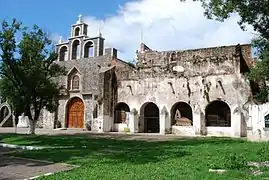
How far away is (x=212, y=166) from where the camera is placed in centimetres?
891

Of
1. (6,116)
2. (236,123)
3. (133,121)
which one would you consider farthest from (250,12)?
(6,116)

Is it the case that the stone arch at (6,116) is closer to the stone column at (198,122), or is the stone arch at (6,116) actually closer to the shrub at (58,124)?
the shrub at (58,124)

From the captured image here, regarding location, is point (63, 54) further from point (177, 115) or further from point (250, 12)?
point (250, 12)

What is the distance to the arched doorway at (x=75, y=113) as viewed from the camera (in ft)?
112

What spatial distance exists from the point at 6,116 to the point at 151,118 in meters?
20.0

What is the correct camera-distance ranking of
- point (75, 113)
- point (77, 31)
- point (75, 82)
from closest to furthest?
point (75, 113) < point (75, 82) < point (77, 31)

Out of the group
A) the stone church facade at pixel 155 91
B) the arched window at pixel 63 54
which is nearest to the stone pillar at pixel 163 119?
the stone church facade at pixel 155 91

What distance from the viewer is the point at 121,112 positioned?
103ft

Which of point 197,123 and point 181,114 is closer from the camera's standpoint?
point 197,123

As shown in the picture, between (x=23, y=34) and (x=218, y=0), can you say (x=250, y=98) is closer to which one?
(x=218, y=0)

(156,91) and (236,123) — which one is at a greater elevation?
(156,91)

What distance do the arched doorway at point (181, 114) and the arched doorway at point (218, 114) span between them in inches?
70.5

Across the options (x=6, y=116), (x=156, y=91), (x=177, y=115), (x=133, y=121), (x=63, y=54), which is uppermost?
(x=63, y=54)

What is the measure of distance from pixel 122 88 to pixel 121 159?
19.9 m
